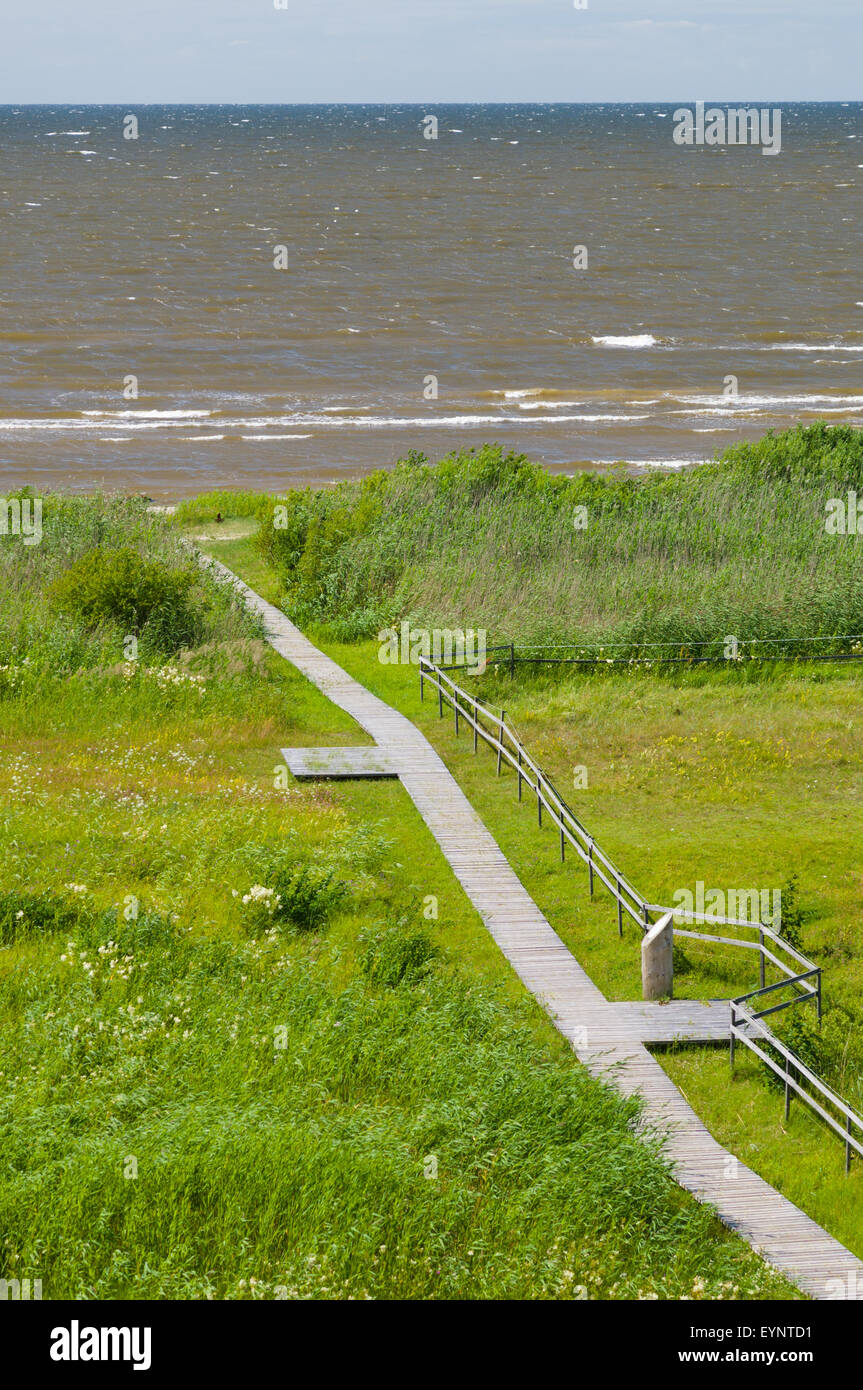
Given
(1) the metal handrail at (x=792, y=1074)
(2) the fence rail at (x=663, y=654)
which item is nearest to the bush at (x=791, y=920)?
(1) the metal handrail at (x=792, y=1074)

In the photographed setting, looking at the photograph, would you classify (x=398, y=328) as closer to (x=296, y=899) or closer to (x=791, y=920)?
(x=296, y=899)

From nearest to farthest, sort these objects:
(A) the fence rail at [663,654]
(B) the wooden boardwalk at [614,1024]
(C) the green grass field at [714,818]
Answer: (B) the wooden boardwalk at [614,1024]
(C) the green grass field at [714,818]
(A) the fence rail at [663,654]

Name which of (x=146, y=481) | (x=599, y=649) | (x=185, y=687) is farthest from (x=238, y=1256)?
(x=146, y=481)

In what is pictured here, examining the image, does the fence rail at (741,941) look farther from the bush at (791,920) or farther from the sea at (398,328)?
the sea at (398,328)

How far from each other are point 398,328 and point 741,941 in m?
59.9

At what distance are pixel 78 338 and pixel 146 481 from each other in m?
24.8

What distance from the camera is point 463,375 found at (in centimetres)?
6275

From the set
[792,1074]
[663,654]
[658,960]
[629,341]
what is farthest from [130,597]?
[629,341]

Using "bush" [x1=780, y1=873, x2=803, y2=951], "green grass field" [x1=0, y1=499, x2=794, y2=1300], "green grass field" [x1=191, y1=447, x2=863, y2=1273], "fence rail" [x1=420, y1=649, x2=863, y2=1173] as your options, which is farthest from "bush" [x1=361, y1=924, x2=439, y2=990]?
"bush" [x1=780, y1=873, x2=803, y2=951]

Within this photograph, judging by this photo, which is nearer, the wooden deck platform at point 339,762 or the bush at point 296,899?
the bush at point 296,899

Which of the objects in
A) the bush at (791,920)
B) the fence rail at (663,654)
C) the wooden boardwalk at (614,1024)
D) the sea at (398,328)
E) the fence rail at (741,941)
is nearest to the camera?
the wooden boardwalk at (614,1024)

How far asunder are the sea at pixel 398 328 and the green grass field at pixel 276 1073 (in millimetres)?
27924

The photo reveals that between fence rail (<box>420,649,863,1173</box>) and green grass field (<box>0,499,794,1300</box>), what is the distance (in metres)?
1.62

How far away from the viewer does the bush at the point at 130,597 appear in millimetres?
24906
